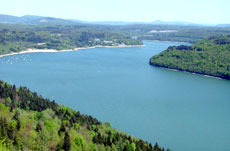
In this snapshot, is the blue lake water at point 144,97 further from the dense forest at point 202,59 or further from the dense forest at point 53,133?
the dense forest at point 53,133

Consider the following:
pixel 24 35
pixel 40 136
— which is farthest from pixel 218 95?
pixel 24 35

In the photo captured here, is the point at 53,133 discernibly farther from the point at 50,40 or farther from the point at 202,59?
the point at 50,40

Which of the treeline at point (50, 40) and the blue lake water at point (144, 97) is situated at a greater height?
the treeline at point (50, 40)

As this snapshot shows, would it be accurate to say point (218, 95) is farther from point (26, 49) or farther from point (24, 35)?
point (24, 35)

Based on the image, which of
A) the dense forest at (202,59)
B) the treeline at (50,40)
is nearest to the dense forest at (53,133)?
the dense forest at (202,59)

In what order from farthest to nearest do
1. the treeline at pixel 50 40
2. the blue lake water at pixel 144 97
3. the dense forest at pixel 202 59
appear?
the treeline at pixel 50 40 → the dense forest at pixel 202 59 → the blue lake water at pixel 144 97

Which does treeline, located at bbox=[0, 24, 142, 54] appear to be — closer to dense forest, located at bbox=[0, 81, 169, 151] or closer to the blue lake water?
the blue lake water

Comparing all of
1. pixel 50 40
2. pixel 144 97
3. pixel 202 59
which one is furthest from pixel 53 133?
pixel 50 40
